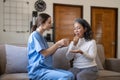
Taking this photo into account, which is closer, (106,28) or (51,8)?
(51,8)

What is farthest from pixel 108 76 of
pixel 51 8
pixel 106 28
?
pixel 106 28

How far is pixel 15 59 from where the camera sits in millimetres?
3100

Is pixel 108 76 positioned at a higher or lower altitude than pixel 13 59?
lower

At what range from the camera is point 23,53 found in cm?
316

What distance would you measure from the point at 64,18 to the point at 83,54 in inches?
157

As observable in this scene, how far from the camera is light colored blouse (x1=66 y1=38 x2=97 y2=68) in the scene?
2.84 metres

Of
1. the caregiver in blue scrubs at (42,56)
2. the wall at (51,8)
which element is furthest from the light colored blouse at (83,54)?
the wall at (51,8)

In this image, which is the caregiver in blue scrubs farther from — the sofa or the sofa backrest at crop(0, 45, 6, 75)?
the sofa backrest at crop(0, 45, 6, 75)

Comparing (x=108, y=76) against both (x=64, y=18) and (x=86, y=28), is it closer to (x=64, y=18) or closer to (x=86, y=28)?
(x=86, y=28)

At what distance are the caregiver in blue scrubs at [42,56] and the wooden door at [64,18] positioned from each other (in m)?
3.98

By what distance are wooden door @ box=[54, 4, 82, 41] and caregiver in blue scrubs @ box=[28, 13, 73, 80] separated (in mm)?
3978

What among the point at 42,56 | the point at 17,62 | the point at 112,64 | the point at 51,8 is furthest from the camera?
the point at 51,8

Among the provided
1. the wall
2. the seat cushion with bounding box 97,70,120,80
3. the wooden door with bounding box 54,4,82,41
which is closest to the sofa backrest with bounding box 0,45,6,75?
the seat cushion with bounding box 97,70,120,80

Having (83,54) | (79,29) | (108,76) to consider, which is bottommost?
(108,76)
